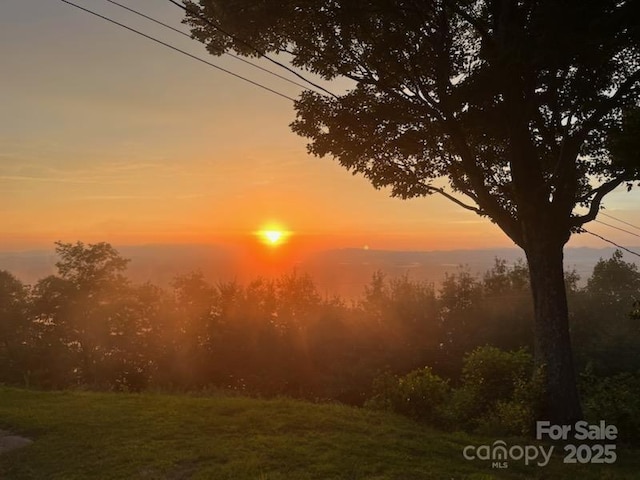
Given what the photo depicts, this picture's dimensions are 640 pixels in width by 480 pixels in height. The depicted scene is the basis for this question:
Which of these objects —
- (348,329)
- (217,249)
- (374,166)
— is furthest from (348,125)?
(217,249)

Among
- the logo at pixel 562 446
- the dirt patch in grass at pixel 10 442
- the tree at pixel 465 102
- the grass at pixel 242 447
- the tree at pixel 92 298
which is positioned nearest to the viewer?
the grass at pixel 242 447

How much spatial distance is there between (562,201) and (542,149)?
6.56ft

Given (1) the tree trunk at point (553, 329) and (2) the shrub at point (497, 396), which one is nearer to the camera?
(2) the shrub at point (497, 396)

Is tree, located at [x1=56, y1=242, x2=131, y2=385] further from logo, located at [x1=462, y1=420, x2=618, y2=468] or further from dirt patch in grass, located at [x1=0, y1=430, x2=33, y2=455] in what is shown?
logo, located at [x1=462, y1=420, x2=618, y2=468]

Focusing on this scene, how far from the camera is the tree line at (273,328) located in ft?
85.1

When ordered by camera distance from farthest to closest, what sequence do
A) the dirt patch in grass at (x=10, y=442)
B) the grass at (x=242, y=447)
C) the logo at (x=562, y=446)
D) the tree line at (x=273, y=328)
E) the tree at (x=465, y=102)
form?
1. the tree line at (x=273, y=328)
2. the tree at (x=465, y=102)
3. the dirt patch in grass at (x=10, y=442)
4. the logo at (x=562, y=446)
5. the grass at (x=242, y=447)

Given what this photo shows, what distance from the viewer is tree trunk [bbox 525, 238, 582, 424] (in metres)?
9.98

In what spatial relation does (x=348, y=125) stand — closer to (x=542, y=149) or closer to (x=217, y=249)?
(x=542, y=149)

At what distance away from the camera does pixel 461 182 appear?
11.5 m

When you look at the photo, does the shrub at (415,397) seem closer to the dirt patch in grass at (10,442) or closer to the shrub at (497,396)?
the shrub at (497,396)

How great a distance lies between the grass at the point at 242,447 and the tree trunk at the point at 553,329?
161cm

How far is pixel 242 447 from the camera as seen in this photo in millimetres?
7449

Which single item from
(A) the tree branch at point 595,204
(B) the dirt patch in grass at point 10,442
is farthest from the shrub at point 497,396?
(B) the dirt patch in grass at point 10,442

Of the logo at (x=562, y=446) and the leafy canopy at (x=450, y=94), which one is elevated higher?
the leafy canopy at (x=450, y=94)
